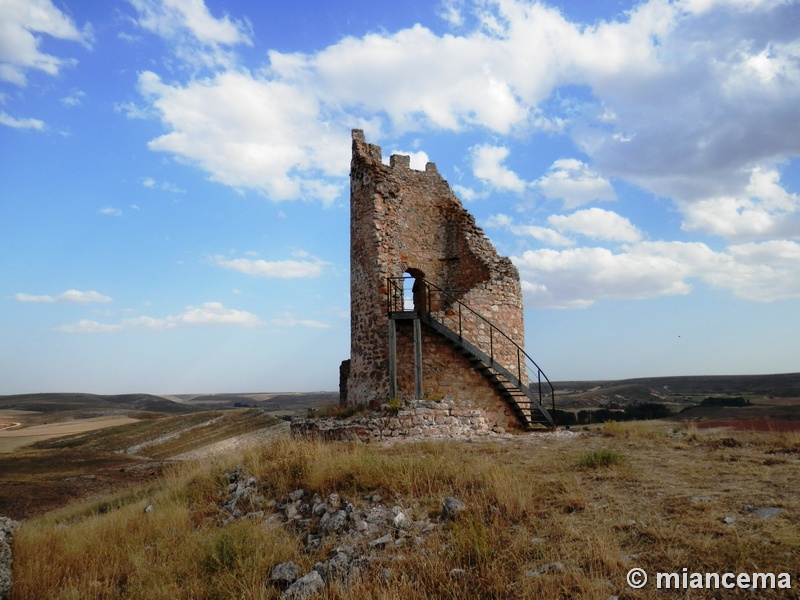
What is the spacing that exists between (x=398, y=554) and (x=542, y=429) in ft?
31.1

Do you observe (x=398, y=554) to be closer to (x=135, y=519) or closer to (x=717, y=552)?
(x=717, y=552)

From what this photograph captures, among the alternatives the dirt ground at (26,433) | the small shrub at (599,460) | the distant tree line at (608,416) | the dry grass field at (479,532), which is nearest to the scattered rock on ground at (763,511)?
the dry grass field at (479,532)

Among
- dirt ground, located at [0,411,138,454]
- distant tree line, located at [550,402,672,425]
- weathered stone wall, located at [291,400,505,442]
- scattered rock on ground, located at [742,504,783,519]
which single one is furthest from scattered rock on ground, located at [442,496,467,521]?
dirt ground, located at [0,411,138,454]

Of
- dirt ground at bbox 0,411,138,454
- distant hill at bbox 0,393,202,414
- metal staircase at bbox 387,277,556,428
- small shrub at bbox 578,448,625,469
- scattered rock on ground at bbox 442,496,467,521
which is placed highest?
metal staircase at bbox 387,277,556,428

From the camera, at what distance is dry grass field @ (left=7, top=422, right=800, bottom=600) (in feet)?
13.9

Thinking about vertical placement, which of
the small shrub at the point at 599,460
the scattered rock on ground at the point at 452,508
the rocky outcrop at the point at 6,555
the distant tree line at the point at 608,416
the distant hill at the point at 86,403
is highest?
the small shrub at the point at 599,460

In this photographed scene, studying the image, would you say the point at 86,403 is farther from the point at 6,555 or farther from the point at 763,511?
the point at 763,511

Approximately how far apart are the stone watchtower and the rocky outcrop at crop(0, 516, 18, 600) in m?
7.80

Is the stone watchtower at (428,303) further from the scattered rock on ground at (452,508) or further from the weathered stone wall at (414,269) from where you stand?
the scattered rock on ground at (452,508)

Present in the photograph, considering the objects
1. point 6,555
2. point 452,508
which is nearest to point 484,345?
point 452,508

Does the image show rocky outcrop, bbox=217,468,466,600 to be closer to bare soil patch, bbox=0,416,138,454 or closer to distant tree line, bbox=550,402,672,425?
distant tree line, bbox=550,402,672,425

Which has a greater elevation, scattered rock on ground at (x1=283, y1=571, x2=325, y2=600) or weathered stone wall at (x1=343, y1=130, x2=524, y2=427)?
weathered stone wall at (x1=343, y1=130, x2=524, y2=427)

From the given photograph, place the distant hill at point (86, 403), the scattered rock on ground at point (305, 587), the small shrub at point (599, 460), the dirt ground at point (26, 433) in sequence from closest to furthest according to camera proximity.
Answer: the scattered rock on ground at point (305, 587)
the small shrub at point (599, 460)
the dirt ground at point (26, 433)
the distant hill at point (86, 403)

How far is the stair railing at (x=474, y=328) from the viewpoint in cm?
1359
